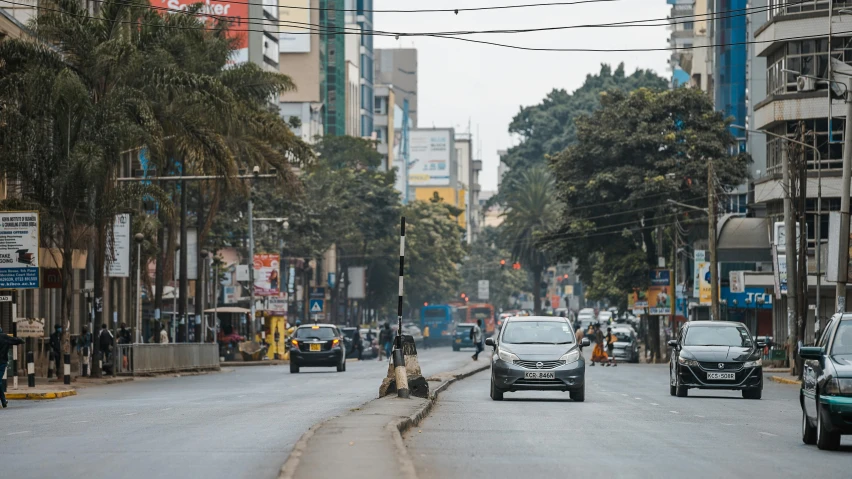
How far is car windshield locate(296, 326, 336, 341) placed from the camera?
165ft

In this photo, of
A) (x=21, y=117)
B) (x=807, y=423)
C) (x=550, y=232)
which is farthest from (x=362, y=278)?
(x=807, y=423)

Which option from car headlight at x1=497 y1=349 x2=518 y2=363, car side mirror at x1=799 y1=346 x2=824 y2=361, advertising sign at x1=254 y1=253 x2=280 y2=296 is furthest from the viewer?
advertising sign at x1=254 y1=253 x2=280 y2=296

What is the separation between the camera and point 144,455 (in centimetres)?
1580

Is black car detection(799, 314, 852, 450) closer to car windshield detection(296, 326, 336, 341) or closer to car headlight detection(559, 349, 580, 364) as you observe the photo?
car headlight detection(559, 349, 580, 364)

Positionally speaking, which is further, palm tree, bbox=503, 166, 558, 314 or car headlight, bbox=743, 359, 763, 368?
palm tree, bbox=503, 166, 558, 314

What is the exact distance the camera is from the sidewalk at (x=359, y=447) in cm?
1286

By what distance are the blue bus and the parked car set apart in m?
44.0

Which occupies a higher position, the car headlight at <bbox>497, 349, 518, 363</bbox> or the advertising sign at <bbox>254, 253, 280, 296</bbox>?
the advertising sign at <bbox>254, 253, 280, 296</bbox>

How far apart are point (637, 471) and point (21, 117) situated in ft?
104

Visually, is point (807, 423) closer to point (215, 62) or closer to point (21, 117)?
point (21, 117)

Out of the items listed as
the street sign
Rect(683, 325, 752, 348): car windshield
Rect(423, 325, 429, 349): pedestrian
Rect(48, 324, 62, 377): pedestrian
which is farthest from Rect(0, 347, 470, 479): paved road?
the street sign

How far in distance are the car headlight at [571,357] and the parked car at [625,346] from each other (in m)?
44.5

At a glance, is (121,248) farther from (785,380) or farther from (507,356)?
(507,356)

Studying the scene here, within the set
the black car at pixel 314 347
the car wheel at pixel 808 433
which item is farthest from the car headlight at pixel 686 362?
the black car at pixel 314 347
